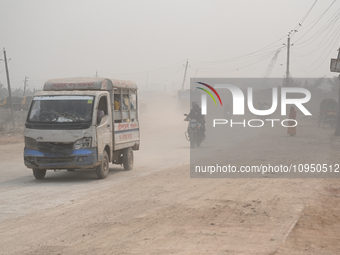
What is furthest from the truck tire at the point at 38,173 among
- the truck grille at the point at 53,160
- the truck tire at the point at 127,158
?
the truck tire at the point at 127,158

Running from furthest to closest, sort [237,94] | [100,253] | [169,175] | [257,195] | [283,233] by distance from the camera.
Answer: [237,94] < [169,175] < [257,195] < [283,233] < [100,253]

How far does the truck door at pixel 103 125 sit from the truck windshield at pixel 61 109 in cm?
37

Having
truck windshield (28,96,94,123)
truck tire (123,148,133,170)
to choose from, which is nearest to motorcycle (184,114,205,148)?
truck tire (123,148,133,170)

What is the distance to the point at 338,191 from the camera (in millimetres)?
9492

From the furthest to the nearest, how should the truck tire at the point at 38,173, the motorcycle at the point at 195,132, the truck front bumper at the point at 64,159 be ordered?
the motorcycle at the point at 195,132
the truck tire at the point at 38,173
the truck front bumper at the point at 64,159

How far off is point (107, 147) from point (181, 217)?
5.35 metres

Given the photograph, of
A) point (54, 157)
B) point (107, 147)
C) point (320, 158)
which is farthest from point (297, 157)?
point (54, 157)

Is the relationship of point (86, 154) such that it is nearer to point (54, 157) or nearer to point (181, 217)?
point (54, 157)

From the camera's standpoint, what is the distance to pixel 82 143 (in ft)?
36.1

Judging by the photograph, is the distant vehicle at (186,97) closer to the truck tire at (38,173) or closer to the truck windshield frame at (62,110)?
the truck tire at (38,173)

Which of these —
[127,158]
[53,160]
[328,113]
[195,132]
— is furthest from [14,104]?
[53,160]

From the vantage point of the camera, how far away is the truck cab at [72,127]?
10969 millimetres

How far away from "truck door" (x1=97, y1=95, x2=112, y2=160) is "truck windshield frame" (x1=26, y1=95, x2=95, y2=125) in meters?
0.36

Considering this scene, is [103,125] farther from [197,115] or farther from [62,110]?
[197,115]
